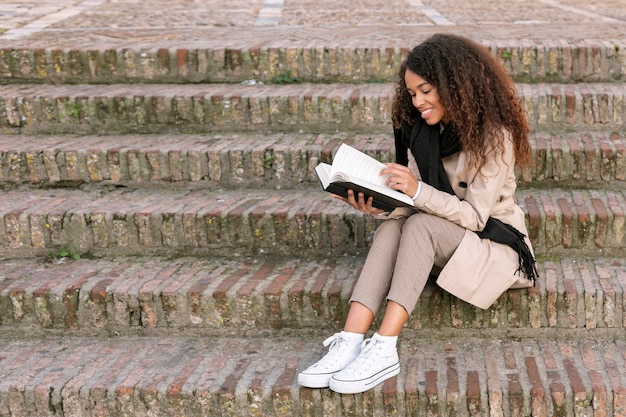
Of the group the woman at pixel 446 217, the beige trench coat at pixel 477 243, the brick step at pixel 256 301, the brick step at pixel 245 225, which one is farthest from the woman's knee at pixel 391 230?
the brick step at pixel 245 225

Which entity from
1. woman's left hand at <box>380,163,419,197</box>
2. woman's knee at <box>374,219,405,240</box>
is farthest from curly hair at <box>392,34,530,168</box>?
woman's knee at <box>374,219,405,240</box>

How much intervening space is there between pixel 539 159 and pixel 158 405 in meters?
2.01

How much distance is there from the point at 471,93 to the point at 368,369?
1.04 m

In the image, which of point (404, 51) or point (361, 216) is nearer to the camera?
point (361, 216)

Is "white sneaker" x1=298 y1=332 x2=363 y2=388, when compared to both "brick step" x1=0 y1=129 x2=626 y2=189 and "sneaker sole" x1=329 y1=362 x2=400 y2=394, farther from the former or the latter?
"brick step" x1=0 y1=129 x2=626 y2=189

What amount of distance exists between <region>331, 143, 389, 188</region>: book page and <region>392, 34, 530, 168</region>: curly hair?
0.33 m

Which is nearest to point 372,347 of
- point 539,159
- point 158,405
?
point 158,405

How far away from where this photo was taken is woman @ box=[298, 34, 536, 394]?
275 cm

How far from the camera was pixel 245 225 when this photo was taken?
3.43 meters

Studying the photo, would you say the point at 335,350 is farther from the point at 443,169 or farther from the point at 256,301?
the point at 443,169

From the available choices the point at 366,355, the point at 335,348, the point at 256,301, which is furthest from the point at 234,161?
the point at 366,355

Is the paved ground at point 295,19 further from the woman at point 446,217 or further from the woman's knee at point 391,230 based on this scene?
the woman's knee at point 391,230

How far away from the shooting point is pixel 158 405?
2.80 meters

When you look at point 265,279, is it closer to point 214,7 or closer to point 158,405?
point 158,405
